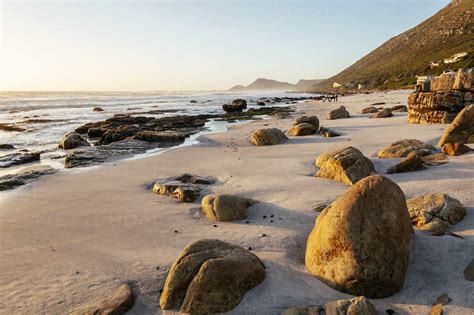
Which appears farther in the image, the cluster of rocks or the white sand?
the cluster of rocks

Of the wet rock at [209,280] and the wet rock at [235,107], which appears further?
the wet rock at [235,107]

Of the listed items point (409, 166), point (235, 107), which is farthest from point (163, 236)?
point (235, 107)

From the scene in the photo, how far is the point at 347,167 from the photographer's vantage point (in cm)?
877

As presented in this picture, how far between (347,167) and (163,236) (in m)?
4.84

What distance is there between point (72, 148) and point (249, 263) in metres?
15.4

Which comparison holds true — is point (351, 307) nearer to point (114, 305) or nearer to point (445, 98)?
point (114, 305)

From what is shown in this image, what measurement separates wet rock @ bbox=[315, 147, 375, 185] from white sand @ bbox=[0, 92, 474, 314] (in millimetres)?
314

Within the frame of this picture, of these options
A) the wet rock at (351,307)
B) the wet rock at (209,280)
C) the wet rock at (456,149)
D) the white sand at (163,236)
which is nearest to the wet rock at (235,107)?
the white sand at (163,236)

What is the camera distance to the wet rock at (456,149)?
9.88m

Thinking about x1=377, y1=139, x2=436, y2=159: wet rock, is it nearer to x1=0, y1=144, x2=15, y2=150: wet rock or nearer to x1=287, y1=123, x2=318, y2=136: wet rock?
x1=287, y1=123, x2=318, y2=136: wet rock

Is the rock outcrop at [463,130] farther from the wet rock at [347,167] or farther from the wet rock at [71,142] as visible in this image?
the wet rock at [71,142]

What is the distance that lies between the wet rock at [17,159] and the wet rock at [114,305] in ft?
37.4

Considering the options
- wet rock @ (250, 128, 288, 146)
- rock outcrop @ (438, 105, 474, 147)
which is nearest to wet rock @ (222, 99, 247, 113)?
wet rock @ (250, 128, 288, 146)

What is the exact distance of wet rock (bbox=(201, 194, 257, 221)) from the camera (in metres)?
7.05
